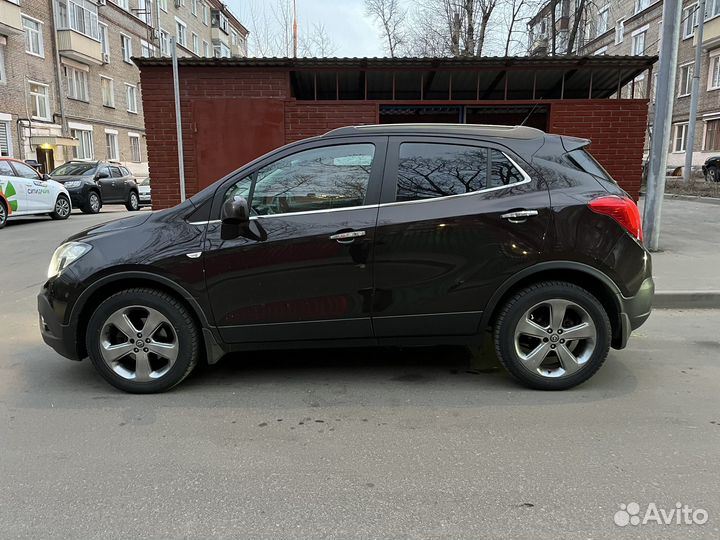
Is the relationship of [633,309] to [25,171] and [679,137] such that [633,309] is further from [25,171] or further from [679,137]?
[679,137]

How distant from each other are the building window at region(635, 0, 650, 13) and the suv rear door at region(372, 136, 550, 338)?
42004 mm

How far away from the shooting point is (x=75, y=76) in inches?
1167

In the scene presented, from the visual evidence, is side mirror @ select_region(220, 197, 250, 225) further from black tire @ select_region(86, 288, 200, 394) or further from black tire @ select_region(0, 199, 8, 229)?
black tire @ select_region(0, 199, 8, 229)

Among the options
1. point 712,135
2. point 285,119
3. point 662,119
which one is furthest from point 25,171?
point 712,135

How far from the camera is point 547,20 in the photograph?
3052 centimetres

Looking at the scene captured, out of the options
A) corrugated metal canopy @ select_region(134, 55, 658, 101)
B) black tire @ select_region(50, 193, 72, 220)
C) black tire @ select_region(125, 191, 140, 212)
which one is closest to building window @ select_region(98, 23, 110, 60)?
black tire @ select_region(125, 191, 140, 212)

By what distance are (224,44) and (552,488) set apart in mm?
57657

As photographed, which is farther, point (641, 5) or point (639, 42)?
point (639, 42)

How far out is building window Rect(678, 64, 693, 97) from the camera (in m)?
33.2

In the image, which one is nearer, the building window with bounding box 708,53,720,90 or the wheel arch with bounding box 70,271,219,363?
the wheel arch with bounding box 70,271,219,363

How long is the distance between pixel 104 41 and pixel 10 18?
28.3 ft

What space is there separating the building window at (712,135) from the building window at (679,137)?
233 cm

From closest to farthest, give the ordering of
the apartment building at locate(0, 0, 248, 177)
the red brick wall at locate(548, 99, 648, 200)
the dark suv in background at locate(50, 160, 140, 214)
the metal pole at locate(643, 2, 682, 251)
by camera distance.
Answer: the metal pole at locate(643, 2, 682, 251), the red brick wall at locate(548, 99, 648, 200), the dark suv in background at locate(50, 160, 140, 214), the apartment building at locate(0, 0, 248, 177)

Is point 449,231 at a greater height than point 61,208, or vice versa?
point 449,231
